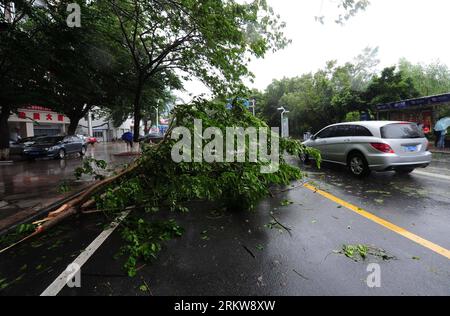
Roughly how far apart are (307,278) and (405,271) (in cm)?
100

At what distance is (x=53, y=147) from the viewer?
48.1 ft

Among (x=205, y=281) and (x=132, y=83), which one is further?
(x=132, y=83)

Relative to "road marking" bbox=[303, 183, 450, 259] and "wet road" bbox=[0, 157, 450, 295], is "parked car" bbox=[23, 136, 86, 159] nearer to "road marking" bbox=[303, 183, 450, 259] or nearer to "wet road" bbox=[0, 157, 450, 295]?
"wet road" bbox=[0, 157, 450, 295]

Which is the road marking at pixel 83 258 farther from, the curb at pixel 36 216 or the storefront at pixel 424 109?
the storefront at pixel 424 109

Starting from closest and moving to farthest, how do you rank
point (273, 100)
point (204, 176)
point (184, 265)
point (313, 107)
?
point (184, 265) < point (204, 176) < point (313, 107) < point (273, 100)

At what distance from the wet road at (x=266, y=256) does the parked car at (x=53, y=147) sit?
12.6 metres

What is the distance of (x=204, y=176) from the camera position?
13.6ft

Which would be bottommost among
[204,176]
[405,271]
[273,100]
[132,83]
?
[405,271]

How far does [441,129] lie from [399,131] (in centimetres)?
1097

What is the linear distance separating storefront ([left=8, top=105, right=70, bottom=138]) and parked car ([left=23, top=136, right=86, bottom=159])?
13.3 m

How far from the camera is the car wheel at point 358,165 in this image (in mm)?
7038
